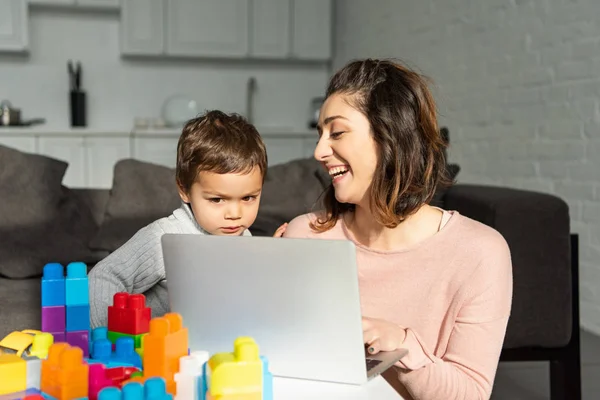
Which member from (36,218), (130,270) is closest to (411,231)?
(130,270)

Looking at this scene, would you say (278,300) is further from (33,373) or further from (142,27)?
(142,27)

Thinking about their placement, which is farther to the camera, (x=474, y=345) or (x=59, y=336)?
(x=474, y=345)

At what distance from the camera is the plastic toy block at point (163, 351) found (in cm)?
86

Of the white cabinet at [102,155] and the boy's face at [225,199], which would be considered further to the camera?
the white cabinet at [102,155]

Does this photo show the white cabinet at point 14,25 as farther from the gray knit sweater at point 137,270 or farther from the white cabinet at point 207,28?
the gray knit sweater at point 137,270

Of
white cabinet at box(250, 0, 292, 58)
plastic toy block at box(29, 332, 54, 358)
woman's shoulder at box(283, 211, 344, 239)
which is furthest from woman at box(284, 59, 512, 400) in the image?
white cabinet at box(250, 0, 292, 58)

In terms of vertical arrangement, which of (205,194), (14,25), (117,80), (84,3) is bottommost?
(205,194)

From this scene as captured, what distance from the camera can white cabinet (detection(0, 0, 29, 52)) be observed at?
5.52 meters

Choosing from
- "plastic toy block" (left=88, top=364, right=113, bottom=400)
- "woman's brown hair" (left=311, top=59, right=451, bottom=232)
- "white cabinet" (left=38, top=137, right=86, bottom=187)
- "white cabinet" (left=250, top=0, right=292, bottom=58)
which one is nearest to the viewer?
"plastic toy block" (left=88, top=364, right=113, bottom=400)

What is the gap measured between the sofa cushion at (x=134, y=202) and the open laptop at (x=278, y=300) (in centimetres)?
178

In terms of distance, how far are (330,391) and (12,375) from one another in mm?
386

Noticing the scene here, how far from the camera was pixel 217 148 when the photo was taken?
154cm

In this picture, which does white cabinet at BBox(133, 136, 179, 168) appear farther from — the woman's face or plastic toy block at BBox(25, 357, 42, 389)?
plastic toy block at BBox(25, 357, 42, 389)

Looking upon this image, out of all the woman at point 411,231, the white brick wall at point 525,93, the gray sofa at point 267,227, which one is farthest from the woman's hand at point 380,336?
the white brick wall at point 525,93
